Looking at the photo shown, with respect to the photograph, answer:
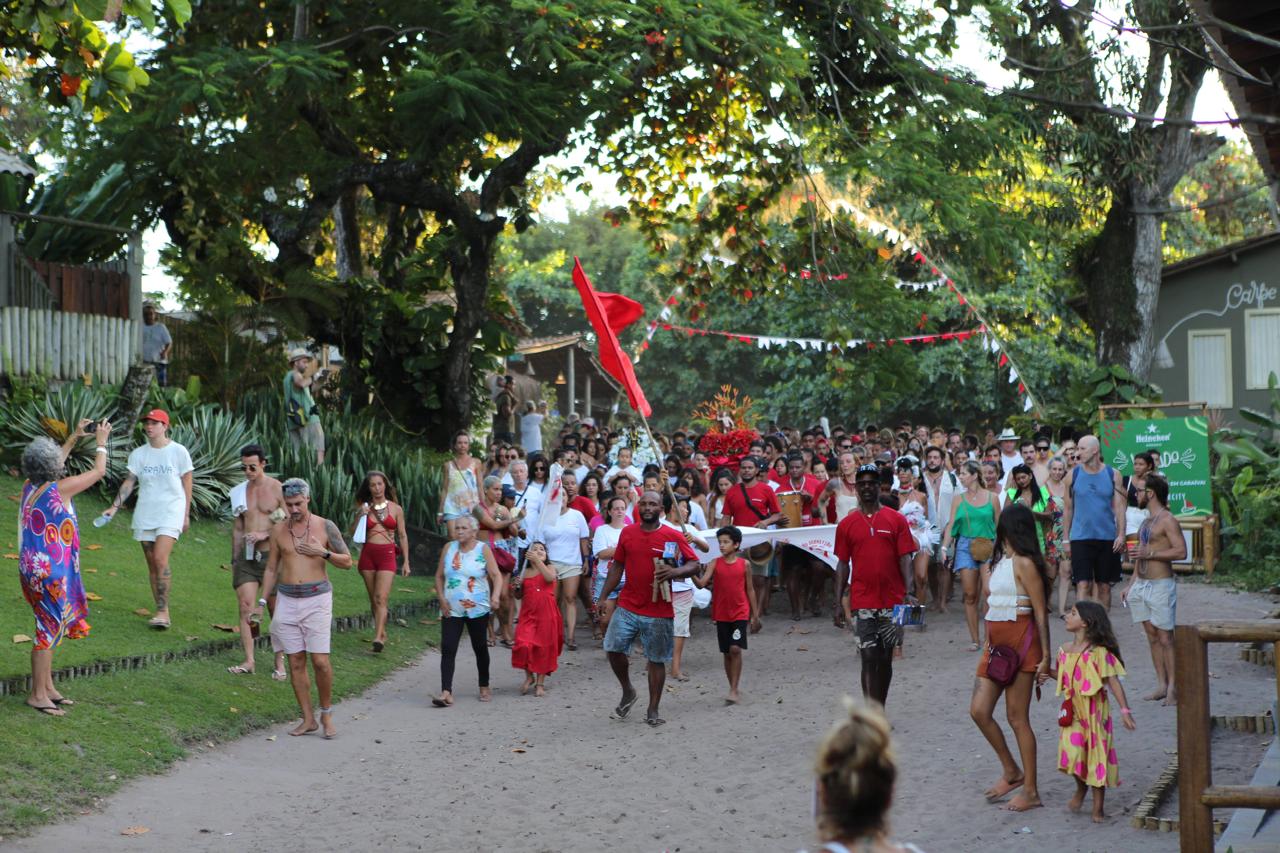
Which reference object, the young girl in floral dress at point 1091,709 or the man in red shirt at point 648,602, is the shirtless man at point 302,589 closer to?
the man in red shirt at point 648,602

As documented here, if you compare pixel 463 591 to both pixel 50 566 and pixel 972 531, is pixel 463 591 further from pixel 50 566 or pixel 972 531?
pixel 972 531

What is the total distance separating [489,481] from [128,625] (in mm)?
4313

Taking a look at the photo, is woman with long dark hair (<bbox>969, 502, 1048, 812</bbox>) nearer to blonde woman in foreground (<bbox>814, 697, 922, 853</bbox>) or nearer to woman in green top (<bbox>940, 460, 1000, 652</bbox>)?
woman in green top (<bbox>940, 460, 1000, 652</bbox>)

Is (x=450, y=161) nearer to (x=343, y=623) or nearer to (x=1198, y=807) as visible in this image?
(x=343, y=623)

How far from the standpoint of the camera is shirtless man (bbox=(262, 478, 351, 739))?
34.9ft

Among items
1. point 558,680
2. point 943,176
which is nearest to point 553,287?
point 943,176

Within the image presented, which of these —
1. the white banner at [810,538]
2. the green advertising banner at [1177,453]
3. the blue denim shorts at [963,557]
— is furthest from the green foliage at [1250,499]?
the white banner at [810,538]

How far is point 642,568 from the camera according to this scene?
37.9 ft

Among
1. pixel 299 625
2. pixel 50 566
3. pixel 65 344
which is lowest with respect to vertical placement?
pixel 299 625

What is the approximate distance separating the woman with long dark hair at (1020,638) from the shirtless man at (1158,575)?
247cm

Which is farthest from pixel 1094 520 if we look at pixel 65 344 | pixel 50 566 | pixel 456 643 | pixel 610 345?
pixel 65 344

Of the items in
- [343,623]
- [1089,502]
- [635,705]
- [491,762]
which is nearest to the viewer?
[491,762]

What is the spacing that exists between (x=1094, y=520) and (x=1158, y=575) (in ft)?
8.17

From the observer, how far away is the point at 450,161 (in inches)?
794
